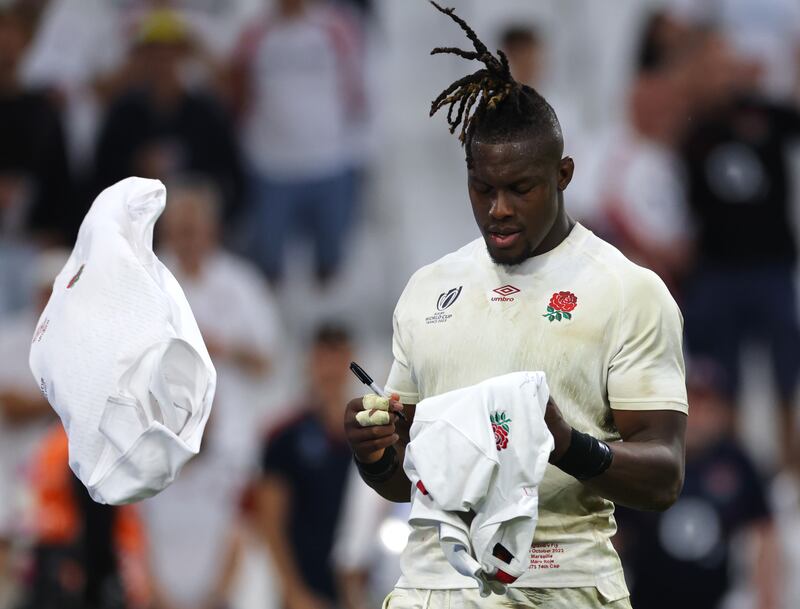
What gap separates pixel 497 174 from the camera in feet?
12.5

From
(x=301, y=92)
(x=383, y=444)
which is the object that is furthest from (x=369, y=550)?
(x=383, y=444)

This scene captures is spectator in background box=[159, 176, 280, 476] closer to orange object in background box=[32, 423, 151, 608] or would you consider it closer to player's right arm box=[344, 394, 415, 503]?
orange object in background box=[32, 423, 151, 608]

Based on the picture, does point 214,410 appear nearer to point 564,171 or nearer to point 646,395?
point 564,171

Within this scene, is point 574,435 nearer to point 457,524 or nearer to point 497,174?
point 457,524

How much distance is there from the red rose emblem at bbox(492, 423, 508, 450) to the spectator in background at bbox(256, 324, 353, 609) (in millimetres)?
5153

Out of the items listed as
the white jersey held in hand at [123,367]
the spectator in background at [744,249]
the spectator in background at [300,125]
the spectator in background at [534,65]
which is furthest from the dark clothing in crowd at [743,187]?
the white jersey held in hand at [123,367]

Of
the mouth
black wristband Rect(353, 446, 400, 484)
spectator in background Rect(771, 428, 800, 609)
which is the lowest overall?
spectator in background Rect(771, 428, 800, 609)

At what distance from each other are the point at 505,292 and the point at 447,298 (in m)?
0.17

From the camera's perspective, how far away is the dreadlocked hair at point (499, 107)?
3.83m

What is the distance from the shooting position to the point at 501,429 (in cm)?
352

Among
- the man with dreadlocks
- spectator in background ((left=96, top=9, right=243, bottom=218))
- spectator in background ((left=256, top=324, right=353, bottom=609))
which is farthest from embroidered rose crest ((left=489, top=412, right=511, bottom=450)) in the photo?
spectator in background ((left=96, top=9, right=243, bottom=218))

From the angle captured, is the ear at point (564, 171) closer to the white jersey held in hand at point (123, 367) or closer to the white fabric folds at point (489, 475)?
the white fabric folds at point (489, 475)

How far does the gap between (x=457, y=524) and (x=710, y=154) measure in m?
6.92

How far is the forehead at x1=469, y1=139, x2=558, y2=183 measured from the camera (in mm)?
3795
